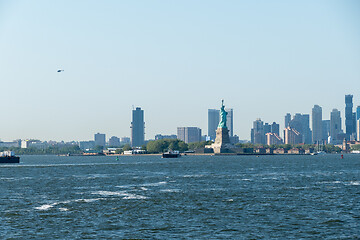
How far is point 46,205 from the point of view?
66250 mm

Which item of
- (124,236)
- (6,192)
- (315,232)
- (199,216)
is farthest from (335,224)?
(6,192)

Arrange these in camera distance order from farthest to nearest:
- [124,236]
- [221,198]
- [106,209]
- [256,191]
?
[256,191]
[221,198]
[106,209]
[124,236]

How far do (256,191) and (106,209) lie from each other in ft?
89.1

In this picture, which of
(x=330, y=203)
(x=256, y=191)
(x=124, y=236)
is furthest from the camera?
(x=256, y=191)

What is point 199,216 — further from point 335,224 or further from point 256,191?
point 256,191

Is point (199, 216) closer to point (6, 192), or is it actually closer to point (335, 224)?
point (335, 224)

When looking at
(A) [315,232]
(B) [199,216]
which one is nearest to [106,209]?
(B) [199,216]

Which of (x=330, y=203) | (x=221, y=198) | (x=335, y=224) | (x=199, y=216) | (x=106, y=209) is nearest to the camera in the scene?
(x=335, y=224)

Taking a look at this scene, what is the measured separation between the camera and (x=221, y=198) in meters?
73.1

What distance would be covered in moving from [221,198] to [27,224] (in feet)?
91.5

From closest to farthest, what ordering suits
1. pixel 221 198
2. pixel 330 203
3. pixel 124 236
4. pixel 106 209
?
pixel 124 236
pixel 106 209
pixel 330 203
pixel 221 198

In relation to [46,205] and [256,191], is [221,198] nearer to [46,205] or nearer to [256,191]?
[256,191]

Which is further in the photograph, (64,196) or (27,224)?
(64,196)

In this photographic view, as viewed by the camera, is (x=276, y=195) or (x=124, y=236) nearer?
(x=124, y=236)
